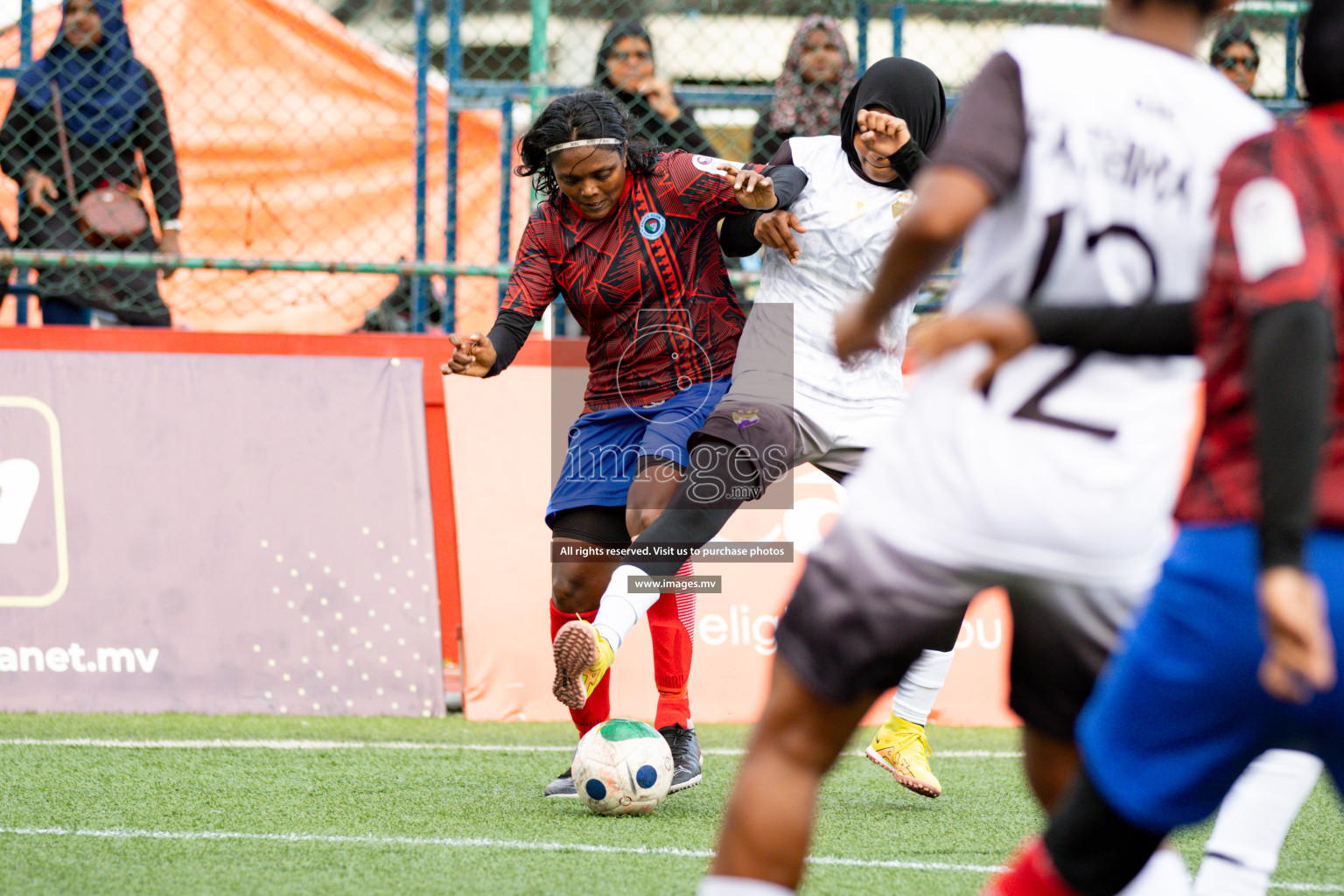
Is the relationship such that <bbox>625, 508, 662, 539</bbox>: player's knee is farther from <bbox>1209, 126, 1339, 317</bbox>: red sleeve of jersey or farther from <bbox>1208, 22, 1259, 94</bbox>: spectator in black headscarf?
<bbox>1208, 22, 1259, 94</bbox>: spectator in black headscarf

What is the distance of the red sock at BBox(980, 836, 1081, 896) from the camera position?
6.37ft

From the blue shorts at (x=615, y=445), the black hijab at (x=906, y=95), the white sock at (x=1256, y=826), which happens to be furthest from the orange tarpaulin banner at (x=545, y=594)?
the white sock at (x=1256, y=826)

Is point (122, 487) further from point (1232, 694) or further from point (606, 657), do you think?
point (1232, 694)

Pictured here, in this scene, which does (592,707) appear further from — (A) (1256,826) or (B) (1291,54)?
(B) (1291,54)

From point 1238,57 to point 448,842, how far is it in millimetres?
5396

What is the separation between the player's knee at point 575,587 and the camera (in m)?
4.57

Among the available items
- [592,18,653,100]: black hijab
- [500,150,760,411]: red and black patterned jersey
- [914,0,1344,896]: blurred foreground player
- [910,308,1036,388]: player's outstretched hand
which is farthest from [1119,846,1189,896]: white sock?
[592,18,653,100]: black hijab

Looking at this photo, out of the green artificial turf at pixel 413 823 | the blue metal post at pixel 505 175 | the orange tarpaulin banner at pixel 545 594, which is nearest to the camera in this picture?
the green artificial turf at pixel 413 823

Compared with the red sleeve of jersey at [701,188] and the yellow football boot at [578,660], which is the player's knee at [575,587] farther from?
the red sleeve of jersey at [701,188]

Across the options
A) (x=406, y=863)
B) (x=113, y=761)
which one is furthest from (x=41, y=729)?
(x=406, y=863)

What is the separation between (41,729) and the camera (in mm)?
5344

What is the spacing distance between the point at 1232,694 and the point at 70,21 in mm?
6477

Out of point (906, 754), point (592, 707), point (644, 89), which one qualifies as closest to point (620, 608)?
point (592, 707)

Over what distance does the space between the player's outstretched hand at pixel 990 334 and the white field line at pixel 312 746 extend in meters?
3.42
